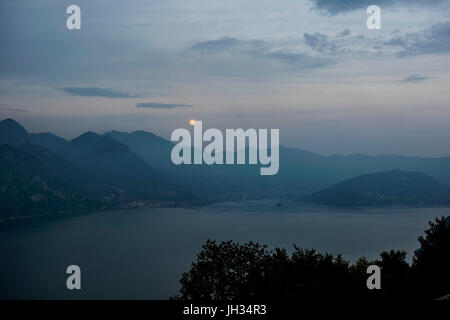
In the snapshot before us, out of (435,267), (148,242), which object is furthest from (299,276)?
(148,242)

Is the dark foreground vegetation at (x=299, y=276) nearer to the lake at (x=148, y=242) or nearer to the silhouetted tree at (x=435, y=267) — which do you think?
the silhouetted tree at (x=435, y=267)

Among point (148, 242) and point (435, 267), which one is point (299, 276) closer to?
point (435, 267)

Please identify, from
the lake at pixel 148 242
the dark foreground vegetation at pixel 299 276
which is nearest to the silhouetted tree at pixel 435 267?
the dark foreground vegetation at pixel 299 276

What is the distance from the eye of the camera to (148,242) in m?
108

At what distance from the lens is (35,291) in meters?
66.9

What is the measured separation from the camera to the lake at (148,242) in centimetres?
6962

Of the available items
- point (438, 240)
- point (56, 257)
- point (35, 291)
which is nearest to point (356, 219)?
point (56, 257)

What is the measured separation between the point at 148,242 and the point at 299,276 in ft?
310

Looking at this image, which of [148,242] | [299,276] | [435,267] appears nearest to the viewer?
[299,276]

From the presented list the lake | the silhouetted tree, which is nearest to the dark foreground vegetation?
the silhouetted tree

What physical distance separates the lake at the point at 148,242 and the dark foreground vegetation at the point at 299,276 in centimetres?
4395

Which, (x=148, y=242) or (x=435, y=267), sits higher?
(x=435, y=267)

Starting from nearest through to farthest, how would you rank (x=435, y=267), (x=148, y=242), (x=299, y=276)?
1. (x=299, y=276)
2. (x=435, y=267)
3. (x=148, y=242)
